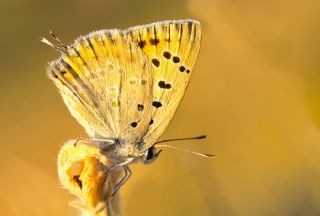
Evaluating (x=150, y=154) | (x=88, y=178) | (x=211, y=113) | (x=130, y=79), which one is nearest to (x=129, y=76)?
(x=130, y=79)

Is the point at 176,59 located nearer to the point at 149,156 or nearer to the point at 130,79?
the point at 130,79

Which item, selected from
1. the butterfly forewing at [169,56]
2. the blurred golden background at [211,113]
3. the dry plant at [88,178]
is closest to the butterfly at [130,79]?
the butterfly forewing at [169,56]

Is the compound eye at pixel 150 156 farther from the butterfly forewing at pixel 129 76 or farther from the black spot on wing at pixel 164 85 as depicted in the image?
the black spot on wing at pixel 164 85

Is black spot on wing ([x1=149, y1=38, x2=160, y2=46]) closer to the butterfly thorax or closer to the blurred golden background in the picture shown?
the butterfly thorax

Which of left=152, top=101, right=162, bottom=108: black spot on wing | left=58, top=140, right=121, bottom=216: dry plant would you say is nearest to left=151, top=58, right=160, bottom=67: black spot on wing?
left=152, top=101, right=162, bottom=108: black spot on wing

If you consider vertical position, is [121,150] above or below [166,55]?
below
